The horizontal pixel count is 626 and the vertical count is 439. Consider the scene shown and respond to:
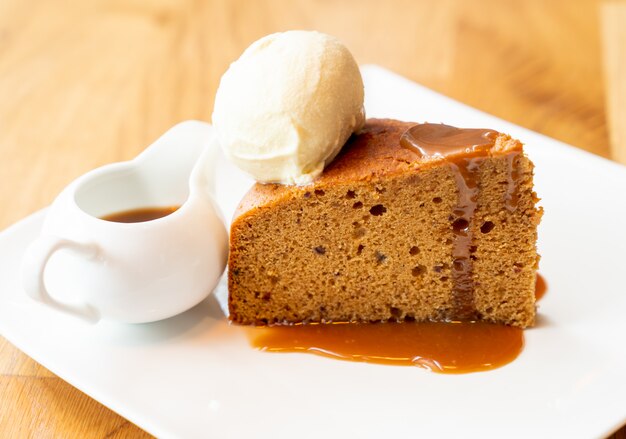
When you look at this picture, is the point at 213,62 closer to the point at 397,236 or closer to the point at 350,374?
the point at 397,236

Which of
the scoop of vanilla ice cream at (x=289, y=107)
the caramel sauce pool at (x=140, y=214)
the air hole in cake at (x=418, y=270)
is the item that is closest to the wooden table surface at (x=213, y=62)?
the caramel sauce pool at (x=140, y=214)

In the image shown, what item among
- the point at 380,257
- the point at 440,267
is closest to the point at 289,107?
the point at 380,257

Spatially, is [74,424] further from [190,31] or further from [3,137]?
[190,31]

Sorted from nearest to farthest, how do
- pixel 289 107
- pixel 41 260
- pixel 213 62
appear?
pixel 41 260
pixel 289 107
pixel 213 62

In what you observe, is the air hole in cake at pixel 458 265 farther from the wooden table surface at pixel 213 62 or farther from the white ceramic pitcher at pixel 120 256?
the wooden table surface at pixel 213 62

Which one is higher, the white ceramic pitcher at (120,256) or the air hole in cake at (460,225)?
the air hole in cake at (460,225)

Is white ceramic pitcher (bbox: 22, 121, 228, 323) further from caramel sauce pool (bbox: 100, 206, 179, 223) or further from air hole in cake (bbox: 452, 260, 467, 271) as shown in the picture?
air hole in cake (bbox: 452, 260, 467, 271)

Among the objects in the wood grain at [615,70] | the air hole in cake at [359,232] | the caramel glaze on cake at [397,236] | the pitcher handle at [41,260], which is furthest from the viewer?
the wood grain at [615,70]
